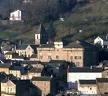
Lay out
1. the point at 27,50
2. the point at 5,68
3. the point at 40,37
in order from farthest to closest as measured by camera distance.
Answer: the point at 40,37 < the point at 27,50 < the point at 5,68

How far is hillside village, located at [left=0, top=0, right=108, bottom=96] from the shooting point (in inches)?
1469

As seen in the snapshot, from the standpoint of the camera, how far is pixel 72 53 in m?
46.5

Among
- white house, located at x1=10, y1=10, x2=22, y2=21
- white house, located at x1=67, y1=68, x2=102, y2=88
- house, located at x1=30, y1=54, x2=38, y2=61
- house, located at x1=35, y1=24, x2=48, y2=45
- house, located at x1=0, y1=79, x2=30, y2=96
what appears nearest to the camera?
house, located at x1=0, y1=79, x2=30, y2=96

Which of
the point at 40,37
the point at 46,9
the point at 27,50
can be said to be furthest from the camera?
the point at 46,9

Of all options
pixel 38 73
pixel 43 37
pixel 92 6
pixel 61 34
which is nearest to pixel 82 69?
pixel 38 73

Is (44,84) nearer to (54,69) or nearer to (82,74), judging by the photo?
(82,74)

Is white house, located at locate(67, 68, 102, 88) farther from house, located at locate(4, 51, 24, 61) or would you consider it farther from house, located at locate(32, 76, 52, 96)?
house, located at locate(4, 51, 24, 61)

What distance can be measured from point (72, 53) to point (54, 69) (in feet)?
15.3

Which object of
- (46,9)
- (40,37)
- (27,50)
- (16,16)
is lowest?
(27,50)

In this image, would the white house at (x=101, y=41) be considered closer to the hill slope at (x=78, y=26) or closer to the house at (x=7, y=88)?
the hill slope at (x=78, y=26)

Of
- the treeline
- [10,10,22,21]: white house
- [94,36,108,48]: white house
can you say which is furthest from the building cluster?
[10,10,22,21]: white house

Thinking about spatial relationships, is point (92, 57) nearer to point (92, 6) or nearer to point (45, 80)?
point (45, 80)

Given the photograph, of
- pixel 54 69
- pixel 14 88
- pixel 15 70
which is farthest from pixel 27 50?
pixel 14 88

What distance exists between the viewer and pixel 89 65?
46.1 meters
